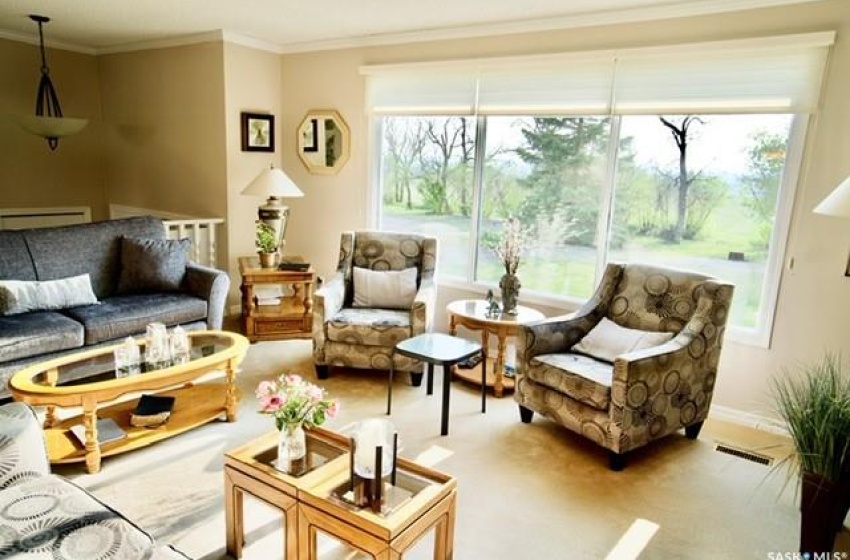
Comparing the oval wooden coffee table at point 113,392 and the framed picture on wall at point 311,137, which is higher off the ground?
the framed picture on wall at point 311,137

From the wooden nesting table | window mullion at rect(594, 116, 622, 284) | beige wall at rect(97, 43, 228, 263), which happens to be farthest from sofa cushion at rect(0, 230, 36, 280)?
window mullion at rect(594, 116, 622, 284)

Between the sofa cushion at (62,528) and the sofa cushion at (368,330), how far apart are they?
2.11m

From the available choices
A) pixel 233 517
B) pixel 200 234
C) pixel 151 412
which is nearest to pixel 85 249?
pixel 200 234

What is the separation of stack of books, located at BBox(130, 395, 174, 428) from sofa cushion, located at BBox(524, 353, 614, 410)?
6.33 ft

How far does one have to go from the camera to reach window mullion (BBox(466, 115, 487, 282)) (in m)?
4.28

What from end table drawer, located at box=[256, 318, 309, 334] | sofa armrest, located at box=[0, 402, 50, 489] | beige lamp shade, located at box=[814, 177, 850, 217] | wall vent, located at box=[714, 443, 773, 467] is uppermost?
beige lamp shade, located at box=[814, 177, 850, 217]

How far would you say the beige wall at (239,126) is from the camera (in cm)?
480

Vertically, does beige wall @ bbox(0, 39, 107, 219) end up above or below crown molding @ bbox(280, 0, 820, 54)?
below

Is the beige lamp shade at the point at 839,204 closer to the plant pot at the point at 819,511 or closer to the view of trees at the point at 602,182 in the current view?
the view of trees at the point at 602,182

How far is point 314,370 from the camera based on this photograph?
3.97 m

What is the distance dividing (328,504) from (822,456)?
169 cm

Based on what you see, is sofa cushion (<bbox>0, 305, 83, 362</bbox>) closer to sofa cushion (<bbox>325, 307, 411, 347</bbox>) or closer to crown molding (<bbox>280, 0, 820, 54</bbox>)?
sofa cushion (<bbox>325, 307, 411, 347</bbox>)

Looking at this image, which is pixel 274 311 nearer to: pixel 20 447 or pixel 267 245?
pixel 267 245

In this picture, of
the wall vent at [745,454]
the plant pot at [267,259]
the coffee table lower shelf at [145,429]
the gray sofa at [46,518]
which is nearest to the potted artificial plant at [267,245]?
the plant pot at [267,259]
